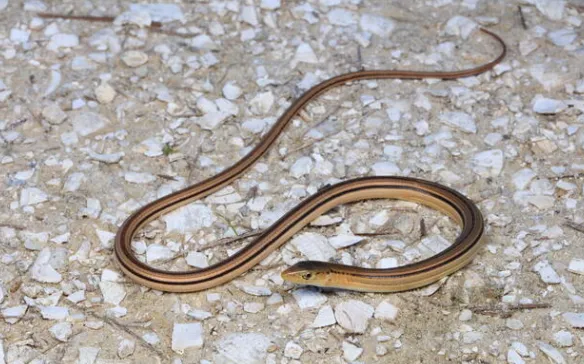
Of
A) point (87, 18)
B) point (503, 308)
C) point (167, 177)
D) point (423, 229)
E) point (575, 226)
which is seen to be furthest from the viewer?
point (87, 18)

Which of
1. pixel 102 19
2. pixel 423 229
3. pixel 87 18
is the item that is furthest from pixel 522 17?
pixel 87 18

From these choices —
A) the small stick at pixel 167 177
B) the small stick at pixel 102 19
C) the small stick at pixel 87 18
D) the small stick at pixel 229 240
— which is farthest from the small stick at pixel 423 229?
the small stick at pixel 87 18

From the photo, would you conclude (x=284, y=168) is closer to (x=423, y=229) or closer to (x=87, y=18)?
(x=423, y=229)

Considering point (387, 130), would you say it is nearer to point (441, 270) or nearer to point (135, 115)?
point (441, 270)

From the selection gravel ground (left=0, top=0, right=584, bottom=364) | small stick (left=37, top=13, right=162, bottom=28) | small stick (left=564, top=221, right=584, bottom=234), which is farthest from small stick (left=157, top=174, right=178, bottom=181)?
small stick (left=564, top=221, right=584, bottom=234)

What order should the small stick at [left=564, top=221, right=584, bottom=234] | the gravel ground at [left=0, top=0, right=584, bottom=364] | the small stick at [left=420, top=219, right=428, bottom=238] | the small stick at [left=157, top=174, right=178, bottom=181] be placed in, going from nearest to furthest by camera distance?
the gravel ground at [left=0, top=0, right=584, bottom=364] → the small stick at [left=564, top=221, right=584, bottom=234] → the small stick at [left=420, top=219, right=428, bottom=238] → the small stick at [left=157, top=174, right=178, bottom=181]

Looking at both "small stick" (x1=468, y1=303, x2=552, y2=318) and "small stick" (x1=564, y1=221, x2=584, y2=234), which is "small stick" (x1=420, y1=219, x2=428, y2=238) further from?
"small stick" (x1=564, y1=221, x2=584, y2=234)

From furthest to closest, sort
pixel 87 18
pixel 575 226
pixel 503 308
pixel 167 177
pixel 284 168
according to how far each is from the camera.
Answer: pixel 87 18 → pixel 284 168 → pixel 167 177 → pixel 575 226 → pixel 503 308

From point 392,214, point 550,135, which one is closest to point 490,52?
point 550,135
